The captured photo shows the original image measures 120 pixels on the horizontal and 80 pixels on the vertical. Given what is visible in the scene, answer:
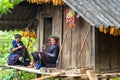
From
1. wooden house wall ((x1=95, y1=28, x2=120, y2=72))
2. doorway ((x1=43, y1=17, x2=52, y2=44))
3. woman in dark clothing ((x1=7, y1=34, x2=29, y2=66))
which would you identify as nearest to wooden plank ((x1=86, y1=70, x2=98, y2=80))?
wooden house wall ((x1=95, y1=28, x2=120, y2=72))

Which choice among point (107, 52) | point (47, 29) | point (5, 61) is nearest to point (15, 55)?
point (47, 29)

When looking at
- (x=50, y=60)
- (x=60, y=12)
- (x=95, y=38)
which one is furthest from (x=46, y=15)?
(x=95, y=38)

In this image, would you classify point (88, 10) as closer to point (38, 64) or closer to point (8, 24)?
point (38, 64)

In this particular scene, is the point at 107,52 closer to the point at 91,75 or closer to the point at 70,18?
the point at 70,18

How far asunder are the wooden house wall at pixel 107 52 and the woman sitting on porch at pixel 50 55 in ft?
4.92

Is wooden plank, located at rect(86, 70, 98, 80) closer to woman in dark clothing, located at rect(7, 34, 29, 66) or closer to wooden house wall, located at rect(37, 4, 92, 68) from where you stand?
wooden house wall, located at rect(37, 4, 92, 68)

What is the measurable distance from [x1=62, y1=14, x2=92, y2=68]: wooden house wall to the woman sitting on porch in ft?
0.90

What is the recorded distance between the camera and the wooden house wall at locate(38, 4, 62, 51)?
1247 cm

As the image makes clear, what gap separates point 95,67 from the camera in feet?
35.7

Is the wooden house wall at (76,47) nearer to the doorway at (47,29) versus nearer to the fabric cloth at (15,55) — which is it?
the doorway at (47,29)

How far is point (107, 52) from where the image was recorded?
36.8 feet

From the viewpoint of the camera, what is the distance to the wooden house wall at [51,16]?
12.5 metres

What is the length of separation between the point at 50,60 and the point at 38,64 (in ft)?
1.24

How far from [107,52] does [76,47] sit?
922 mm
